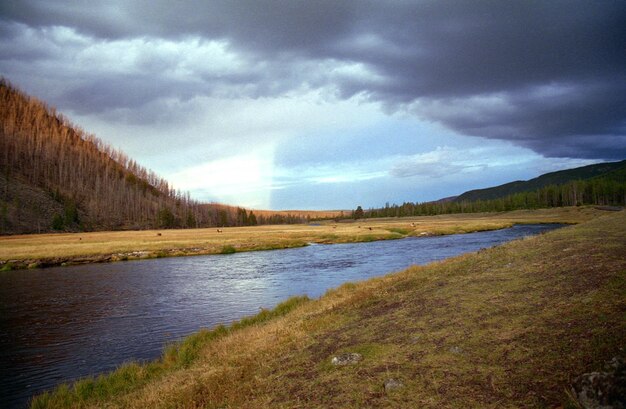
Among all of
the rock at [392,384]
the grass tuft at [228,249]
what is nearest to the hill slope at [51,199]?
the grass tuft at [228,249]

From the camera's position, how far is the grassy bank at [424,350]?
26.1ft

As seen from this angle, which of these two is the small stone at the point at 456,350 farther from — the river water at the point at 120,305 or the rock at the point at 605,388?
the river water at the point at 120,305

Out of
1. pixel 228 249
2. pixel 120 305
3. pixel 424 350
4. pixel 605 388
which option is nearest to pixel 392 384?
pixel 424 350

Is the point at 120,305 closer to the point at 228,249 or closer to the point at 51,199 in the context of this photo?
the point at 228,249

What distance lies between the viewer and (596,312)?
9727 mm

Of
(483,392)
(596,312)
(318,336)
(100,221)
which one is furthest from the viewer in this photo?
(100,221)

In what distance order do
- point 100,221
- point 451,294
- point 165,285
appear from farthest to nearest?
1. point 100,221
2. point 165,285
3. point 451,294

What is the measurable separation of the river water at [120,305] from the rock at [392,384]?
12.9m

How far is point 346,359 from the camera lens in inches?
418

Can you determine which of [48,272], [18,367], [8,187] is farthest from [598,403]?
[8,187]

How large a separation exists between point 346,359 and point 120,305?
81.1 feet

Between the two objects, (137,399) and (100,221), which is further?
(100,221)

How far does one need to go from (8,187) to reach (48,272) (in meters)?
128

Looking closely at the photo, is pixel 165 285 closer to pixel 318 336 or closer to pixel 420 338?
pixel 318 336
